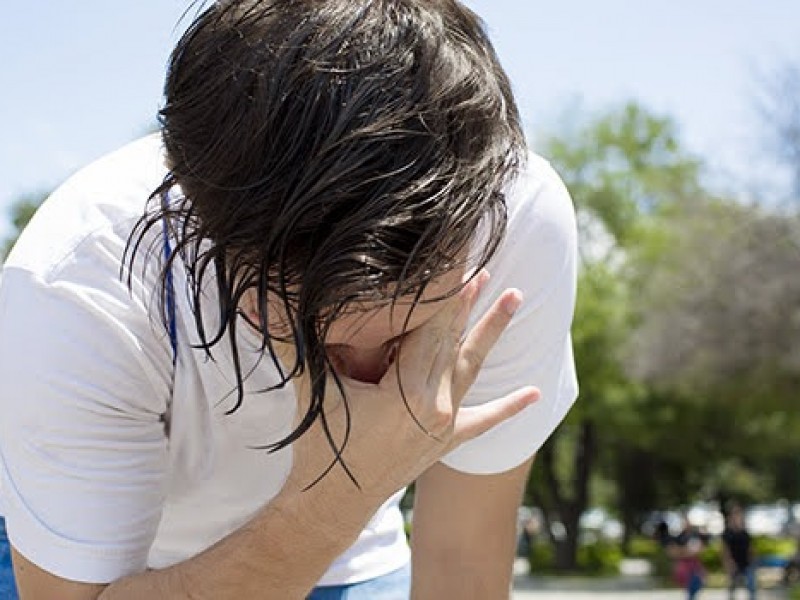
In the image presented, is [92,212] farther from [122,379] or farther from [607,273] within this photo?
[607,273]

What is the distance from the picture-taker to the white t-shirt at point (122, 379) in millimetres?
2066

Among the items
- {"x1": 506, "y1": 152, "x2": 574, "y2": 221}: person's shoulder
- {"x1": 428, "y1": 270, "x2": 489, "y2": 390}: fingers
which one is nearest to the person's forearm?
{"x1": 428, "y1": 270, "x2": 489, "y2": 390}: fingers

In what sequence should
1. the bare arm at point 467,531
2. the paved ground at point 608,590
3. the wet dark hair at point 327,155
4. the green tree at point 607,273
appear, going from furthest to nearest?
the green tree at point 607,273 < the paved ground at point 608,590 < the bare arm at point 467,531 < the wet dark hair at point 327,155

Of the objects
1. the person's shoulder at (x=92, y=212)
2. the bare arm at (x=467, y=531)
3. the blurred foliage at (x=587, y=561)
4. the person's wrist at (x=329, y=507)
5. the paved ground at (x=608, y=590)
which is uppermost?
the person's shoulder at (x=92, y=212)

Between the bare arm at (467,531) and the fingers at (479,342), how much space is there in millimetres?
623

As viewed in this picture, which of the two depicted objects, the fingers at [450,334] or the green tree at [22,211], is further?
the green tree at [22,211]

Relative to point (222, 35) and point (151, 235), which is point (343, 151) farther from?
point (151, 235)

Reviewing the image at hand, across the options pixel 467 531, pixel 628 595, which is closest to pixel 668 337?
pixel 628 595

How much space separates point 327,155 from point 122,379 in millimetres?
563

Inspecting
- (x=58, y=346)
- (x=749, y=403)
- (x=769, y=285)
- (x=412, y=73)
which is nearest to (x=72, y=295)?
(x=58, y=346)

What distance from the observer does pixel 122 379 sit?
2.10 metres

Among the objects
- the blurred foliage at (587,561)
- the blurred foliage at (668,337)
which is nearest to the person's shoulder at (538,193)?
the blurred foliage at (668,337)

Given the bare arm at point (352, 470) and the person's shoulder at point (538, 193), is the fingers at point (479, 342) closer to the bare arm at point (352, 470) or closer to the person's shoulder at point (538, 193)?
the bare arm at point (352, 470)

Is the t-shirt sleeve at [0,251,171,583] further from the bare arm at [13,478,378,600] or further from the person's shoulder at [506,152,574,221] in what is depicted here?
the person's shoulder at [506,152,574,221]
